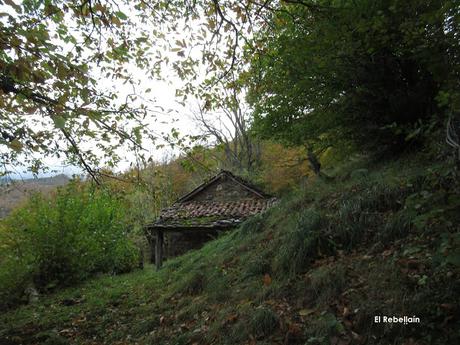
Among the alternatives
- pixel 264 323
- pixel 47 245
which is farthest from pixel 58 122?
pixel 47 245

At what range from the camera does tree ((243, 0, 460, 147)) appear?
13.3ft

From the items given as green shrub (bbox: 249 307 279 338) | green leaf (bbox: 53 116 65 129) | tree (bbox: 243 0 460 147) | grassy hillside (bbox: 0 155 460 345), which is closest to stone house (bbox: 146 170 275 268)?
grassy hillside (bbox: 0 155 460 345)

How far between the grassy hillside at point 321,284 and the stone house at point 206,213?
4128 millimetres

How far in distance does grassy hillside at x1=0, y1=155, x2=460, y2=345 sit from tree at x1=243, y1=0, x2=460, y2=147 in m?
1.15

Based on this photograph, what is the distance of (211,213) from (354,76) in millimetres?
8391

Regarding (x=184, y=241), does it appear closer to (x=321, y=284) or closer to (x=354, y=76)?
(x=354, y=76)

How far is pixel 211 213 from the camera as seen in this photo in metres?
13.0

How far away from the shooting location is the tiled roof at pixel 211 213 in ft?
38.6

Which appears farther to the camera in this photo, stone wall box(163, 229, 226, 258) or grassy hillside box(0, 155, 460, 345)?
stone wall box(163, 229, 226, 258)

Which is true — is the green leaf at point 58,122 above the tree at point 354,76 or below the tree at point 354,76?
below

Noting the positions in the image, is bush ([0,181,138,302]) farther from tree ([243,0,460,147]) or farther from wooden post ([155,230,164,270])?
tree ([243,0,460,147])

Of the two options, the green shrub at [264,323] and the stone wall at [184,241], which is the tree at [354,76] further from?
the stone wall at [184,241]

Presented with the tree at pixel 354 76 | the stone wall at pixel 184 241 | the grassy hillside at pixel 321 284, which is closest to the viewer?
the grassy hillside at pixel 321 284

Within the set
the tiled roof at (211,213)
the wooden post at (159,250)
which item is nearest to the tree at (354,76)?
the tiled roof at (211,213)
